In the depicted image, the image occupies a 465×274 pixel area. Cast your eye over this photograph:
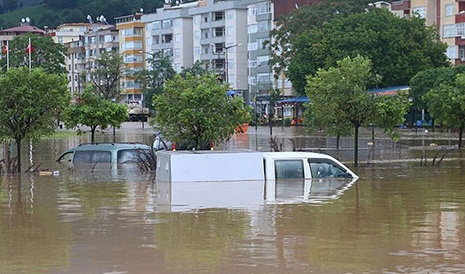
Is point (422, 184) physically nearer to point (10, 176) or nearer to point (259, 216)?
point (259, 216)

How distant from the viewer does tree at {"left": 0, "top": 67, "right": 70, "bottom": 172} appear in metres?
32.0

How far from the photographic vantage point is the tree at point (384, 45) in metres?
86.8

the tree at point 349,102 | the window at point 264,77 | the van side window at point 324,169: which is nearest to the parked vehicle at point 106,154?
the tree at point 349,102

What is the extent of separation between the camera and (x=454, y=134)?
216 ft

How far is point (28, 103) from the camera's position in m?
32.1

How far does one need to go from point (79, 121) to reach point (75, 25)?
507 feet

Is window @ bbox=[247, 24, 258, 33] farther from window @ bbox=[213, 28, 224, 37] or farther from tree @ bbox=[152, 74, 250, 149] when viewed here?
tree @ bbox=[152, 74, 250, 149]

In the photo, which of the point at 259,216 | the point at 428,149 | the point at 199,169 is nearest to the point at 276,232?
the point at 259,216

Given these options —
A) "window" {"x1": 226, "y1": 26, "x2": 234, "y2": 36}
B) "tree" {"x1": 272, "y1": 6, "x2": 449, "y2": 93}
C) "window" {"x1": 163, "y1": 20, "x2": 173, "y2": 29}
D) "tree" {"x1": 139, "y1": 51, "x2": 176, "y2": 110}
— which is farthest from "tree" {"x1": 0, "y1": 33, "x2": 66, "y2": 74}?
"tree" {"x1": 272, "y1": 6, "x2": 449, "y2": 93}

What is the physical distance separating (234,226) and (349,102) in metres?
18.3

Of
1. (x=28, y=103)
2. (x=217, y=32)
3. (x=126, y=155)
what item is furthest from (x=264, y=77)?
(x=28, y=103)

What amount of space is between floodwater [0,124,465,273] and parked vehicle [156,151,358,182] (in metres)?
0.58

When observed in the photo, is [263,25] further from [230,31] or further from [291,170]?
[291,170]

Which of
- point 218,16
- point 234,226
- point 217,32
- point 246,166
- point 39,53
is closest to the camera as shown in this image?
point 234,226
